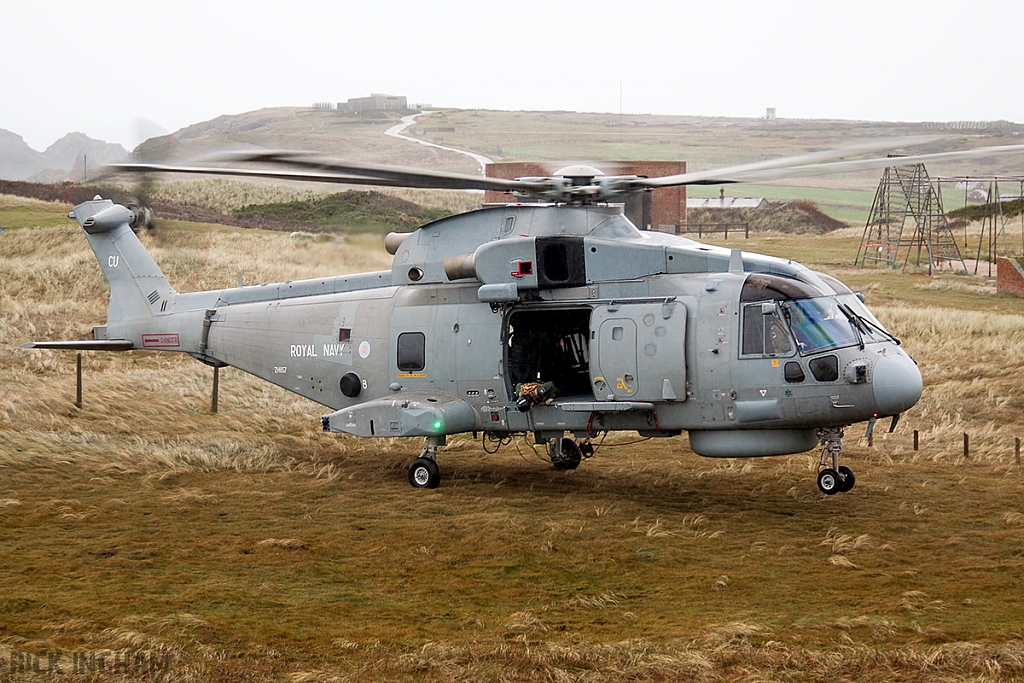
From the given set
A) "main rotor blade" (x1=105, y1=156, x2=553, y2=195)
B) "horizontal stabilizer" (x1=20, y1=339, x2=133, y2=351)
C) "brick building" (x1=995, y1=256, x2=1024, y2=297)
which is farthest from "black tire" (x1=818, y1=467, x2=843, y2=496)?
"brick building" (x1=995, y1=256, x2=1024, y2=297)

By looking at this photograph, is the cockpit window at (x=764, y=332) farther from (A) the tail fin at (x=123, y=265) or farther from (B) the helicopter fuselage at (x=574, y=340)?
(A) the tail fin at (x=123, y=265)

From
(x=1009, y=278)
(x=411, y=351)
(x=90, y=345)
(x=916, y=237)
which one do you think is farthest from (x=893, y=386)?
(x=916, y=237)

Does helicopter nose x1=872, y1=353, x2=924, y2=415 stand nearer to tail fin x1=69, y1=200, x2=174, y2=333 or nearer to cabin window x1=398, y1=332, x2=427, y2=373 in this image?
cabin window x1=398, y1=332, x2=427, y2=373

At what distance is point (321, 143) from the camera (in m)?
90.4

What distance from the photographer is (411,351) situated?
13.6m

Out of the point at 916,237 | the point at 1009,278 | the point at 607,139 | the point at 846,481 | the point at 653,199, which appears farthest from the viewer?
the point at 607,139

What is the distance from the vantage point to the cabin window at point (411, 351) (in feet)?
44.4

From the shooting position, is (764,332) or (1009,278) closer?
(764,332)

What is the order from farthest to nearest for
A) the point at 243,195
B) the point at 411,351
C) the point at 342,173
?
the point at 243,195 < the point at 411,351 < the point at 342,173

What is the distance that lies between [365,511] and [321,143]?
3235 inches

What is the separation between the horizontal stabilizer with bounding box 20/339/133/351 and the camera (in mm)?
15297

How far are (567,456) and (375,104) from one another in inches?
4420

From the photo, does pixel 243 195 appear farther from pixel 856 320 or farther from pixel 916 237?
pixel 856 320

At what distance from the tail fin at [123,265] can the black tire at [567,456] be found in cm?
665
